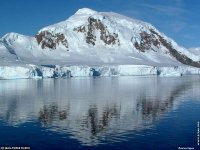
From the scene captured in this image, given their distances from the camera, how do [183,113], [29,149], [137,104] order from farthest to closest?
[137,104] < [183,113] < [29,149]

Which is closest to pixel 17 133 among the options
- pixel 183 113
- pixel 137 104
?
pixel 183 113

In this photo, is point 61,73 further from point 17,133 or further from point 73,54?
point 17,133

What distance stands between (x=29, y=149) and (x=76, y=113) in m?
15.8

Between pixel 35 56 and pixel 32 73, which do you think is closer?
pixel 32 73

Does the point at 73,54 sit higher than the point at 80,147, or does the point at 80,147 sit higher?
the point at 73,54

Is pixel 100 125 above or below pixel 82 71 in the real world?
below

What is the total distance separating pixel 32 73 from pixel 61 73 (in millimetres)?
17920

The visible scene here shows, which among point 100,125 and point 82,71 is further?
point 82,71

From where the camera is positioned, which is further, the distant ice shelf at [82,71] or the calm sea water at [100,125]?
the distant ice shelf at [82,71]

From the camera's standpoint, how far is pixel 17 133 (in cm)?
3070

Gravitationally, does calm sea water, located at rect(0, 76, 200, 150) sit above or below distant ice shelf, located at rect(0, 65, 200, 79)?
below

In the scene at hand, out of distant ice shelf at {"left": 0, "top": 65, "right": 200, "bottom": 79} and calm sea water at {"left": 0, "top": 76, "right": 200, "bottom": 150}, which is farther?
distant ice shelf at {"left": 0, "top": 65, "right": 200, "bottom": 79}

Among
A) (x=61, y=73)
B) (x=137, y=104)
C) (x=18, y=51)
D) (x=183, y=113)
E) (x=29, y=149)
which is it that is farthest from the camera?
(x=18, y=51)

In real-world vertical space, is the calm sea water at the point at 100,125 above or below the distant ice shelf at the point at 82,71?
below
